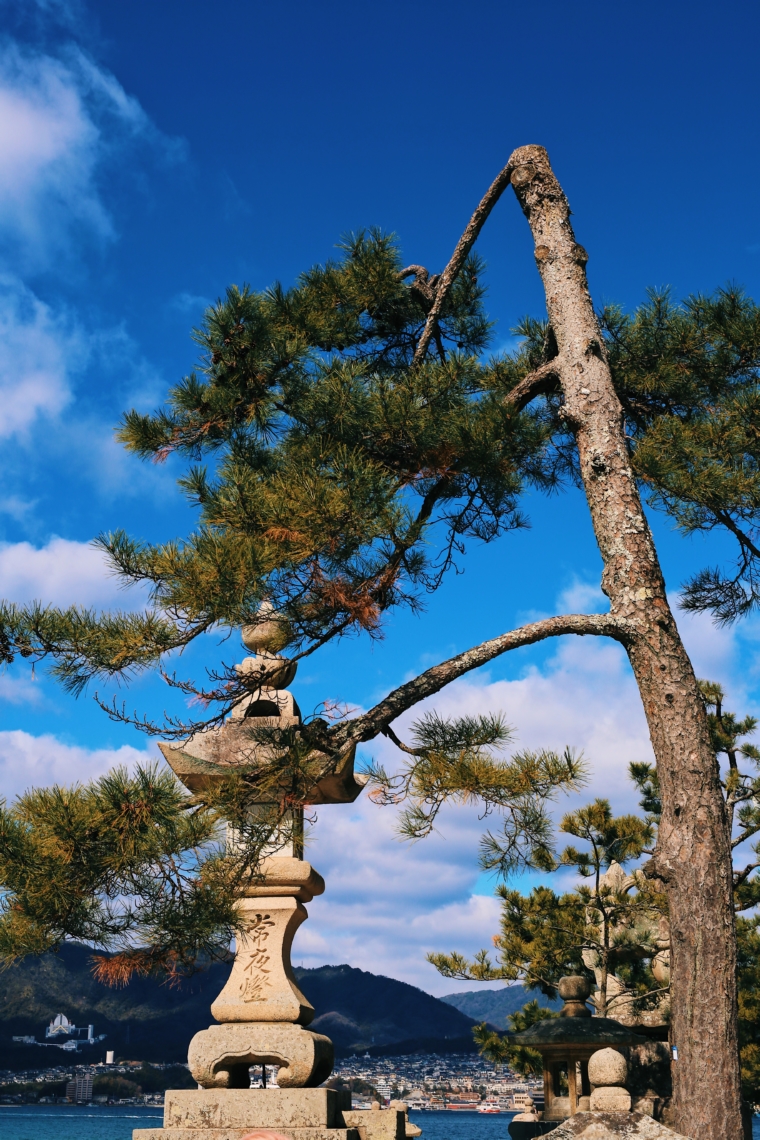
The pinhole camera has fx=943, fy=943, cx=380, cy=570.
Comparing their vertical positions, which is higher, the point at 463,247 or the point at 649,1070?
the point at 463,247

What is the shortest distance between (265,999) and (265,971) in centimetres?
13

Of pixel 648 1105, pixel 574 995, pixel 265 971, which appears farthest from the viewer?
pixel 574 995

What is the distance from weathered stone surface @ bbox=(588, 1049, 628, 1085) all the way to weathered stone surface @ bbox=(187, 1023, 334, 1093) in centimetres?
183

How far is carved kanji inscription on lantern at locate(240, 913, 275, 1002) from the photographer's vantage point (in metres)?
4.26

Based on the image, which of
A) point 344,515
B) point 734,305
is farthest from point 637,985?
point 344,515

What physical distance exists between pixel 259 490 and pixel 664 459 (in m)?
2.40

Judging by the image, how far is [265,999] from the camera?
422cm

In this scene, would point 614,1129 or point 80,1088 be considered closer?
point 614,1129

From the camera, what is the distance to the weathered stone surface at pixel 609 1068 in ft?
16.8

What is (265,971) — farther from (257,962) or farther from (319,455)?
(319,455)

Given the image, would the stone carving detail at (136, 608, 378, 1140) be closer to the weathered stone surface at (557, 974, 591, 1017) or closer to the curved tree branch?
the curved tree branch

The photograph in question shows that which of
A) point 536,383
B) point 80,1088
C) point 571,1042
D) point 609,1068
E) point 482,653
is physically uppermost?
point 536,383

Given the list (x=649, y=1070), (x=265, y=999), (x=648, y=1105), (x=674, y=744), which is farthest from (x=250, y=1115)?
(x=649, y=1070)

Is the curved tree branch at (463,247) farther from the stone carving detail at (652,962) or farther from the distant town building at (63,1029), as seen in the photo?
the distant town building at (63,1029)
